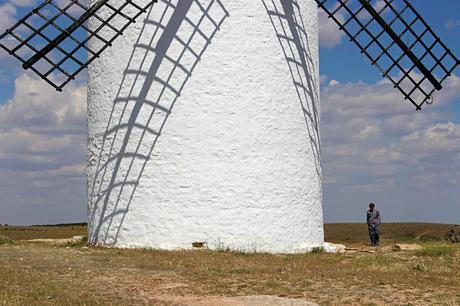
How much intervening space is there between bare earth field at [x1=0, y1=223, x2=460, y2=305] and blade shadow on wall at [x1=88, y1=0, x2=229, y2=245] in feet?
5.24

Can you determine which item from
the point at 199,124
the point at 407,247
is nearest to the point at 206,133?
the point at 199,124

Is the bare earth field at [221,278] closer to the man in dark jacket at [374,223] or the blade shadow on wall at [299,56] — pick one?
the blade shadow on wall at [299,56]

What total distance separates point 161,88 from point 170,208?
8.28 ft

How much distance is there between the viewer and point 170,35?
43.8 ft

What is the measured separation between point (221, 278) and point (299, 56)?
247 inches

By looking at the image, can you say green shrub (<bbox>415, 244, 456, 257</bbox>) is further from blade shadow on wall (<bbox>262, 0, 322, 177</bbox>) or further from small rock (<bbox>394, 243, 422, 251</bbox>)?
blade shadow on wall (<bbox>262, 0, 322, 177</bbox>)

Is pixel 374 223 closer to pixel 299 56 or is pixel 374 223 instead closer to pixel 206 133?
pixel 299 56

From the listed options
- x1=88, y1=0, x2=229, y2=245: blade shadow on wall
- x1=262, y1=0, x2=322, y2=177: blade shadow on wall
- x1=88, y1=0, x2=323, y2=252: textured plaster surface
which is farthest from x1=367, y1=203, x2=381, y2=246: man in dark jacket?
x1=88, y1=0, x2=229, y2=245: blade shadow on wall

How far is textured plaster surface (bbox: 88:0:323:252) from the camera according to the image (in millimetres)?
13031

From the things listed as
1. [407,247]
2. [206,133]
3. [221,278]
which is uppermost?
[206,133]

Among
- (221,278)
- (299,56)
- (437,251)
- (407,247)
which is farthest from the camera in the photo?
(407,247)

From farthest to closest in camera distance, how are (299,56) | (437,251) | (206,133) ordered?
(299,56)
(437,251)
(206,133)

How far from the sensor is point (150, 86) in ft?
43.7

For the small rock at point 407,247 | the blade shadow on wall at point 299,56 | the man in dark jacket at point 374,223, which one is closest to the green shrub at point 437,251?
the small rock at point 407,247
